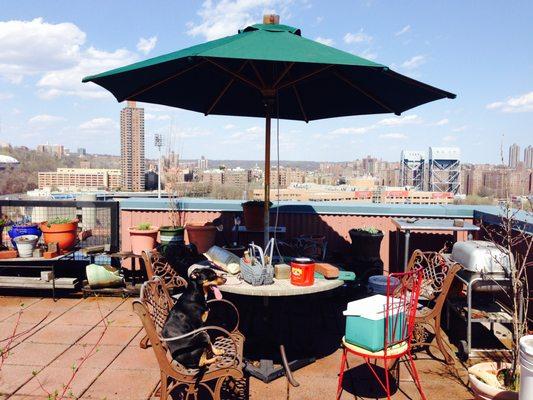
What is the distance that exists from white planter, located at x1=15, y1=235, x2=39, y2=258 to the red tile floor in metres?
0.93

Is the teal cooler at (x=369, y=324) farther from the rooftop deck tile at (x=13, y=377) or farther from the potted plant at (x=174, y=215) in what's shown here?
the potted plant at (x=174, y=215)

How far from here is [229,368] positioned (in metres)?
2.77

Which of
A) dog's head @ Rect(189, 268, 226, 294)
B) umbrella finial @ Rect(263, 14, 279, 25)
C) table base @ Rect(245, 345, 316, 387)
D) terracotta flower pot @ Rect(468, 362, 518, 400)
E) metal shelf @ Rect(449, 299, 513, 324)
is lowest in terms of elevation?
table base @ Rect(245, 345, 316, 387)

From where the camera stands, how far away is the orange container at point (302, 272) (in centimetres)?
Result: 338

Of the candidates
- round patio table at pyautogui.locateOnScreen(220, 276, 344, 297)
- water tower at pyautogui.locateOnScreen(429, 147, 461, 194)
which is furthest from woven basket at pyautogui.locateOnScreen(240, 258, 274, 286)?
water tower at pyautogui.locateOnScreen(429, 147, 461, 194)

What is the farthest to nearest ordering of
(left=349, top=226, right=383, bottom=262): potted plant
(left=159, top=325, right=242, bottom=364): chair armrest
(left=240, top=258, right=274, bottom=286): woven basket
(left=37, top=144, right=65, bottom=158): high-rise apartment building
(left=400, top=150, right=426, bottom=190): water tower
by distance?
(left=37, top=144, right=65, bottom=158): high-rise apartment building → (left=400, top=150, right=426, bottom=190): water tower → (left=349, top=226, right=383, bottom=262): potted plant → (left=240, top=258, right=274, bottom=286): woven basket → (left=159, top=325, right=242, bottom=364): chair armrest

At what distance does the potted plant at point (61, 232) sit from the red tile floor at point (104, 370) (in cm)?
118

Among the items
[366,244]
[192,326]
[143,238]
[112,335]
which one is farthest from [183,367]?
[366,244]

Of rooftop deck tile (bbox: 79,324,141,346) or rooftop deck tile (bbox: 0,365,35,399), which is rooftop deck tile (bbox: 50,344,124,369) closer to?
rooftop deck tile (bbox: 79,324,141,346)

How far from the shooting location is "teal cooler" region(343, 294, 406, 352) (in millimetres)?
2812

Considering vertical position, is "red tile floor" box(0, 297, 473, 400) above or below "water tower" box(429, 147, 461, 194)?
below

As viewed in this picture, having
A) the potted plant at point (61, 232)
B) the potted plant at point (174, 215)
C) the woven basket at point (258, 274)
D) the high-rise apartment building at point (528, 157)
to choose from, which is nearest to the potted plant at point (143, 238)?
the potted plant at point (174, 215)

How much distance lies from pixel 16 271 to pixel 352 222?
512cm

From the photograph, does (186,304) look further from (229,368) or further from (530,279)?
(530,279)
